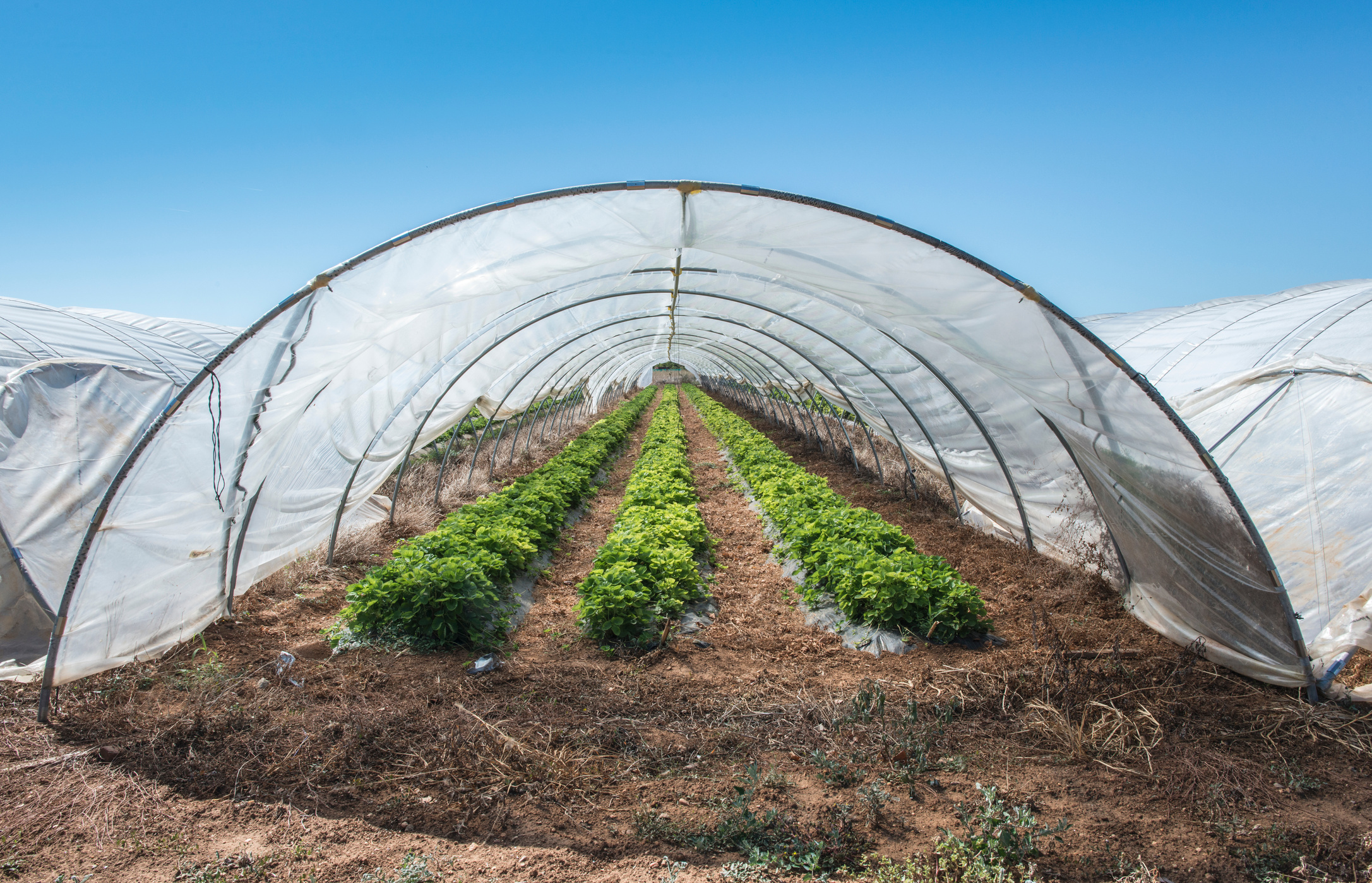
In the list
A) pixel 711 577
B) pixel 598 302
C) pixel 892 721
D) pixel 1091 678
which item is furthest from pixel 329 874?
pixel 598 302

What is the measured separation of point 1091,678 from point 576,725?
3434 millimetres


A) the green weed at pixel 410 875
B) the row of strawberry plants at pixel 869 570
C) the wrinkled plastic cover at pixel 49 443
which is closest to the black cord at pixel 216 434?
the wrinkled plastic cover at pixel 49 443

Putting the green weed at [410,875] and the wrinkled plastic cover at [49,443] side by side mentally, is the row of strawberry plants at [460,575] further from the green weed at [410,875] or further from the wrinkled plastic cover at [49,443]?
the green weed at [410,875]

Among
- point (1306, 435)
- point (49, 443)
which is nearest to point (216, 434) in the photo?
point (49, 443)

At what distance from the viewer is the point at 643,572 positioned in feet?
20.3

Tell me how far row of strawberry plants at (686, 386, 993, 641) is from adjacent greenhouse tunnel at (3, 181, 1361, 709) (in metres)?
1.45

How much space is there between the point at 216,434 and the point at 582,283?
403cm

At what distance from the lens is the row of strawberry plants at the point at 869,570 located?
18.1 feet

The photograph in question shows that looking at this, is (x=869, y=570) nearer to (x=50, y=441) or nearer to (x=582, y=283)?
(x=582, y=283)

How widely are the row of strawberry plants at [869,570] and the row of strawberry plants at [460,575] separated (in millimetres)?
2966

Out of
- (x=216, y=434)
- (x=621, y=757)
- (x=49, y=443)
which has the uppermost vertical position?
(x=216, y=434)

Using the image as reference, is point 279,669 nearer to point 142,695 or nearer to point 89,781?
point 142,695

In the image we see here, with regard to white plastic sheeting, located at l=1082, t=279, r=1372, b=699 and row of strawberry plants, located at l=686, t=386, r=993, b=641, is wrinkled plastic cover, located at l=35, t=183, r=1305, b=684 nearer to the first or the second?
white plastic sheeting, located at l=1082, t=279, r=1372, b=699

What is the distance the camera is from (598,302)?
10883 millimetres
